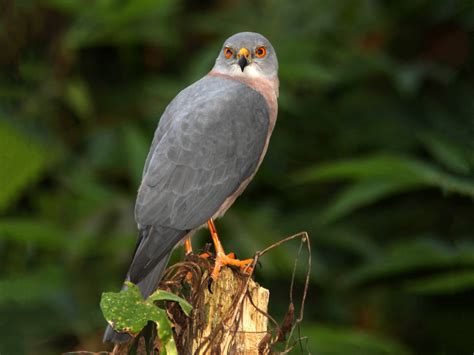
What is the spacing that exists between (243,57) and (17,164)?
1.68 m

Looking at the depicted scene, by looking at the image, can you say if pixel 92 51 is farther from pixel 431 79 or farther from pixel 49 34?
pixel 431 79

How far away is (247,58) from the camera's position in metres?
3.84

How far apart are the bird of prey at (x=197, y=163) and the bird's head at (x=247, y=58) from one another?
83mm

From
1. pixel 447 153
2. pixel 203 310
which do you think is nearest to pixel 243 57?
pixel 447 153

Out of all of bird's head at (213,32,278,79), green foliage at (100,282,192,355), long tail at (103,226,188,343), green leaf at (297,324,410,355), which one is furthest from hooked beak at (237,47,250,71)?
green foliage at (100,282,192,355)

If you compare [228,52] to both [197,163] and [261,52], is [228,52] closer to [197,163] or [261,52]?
[261,52]

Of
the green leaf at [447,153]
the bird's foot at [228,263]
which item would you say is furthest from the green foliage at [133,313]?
the green leaf at [447,153]

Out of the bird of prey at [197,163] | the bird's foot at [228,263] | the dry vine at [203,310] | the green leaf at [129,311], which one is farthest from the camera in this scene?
the bird of prey at [197,163]

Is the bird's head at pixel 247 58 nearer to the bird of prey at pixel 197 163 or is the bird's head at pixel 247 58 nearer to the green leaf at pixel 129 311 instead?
the bird of prey at pixel 197 163

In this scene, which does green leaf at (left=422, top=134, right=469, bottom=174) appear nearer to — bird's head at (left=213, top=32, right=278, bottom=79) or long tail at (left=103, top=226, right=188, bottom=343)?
bird's head at (left=213, top=32, right=278, bottom=79)

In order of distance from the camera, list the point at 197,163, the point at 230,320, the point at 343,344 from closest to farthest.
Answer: the point at 230,320 → the point at 197,163 → the point at 343,344

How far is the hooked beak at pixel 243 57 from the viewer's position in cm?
381

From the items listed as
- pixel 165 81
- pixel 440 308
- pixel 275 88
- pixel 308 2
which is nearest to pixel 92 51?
pixel 165 81

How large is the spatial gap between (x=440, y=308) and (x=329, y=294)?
76cm
